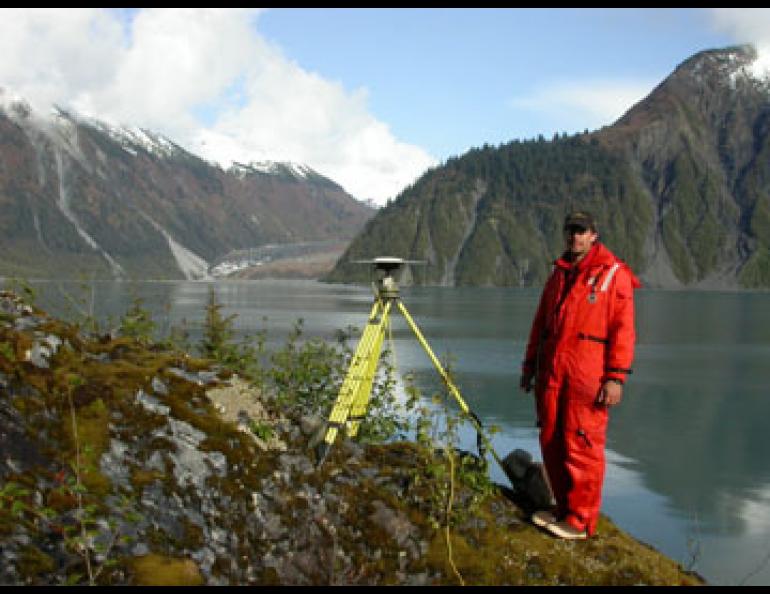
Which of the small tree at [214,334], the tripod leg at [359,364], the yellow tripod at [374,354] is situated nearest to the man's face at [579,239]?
the yellow tripod at [374,354]

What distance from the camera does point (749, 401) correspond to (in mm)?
29469

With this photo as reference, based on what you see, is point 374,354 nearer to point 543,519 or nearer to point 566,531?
point 543,519

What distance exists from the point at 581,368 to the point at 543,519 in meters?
1.34

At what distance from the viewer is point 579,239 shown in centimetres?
595

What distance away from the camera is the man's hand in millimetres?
5547

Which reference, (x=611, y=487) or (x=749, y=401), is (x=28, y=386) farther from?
(x=749, y=401)

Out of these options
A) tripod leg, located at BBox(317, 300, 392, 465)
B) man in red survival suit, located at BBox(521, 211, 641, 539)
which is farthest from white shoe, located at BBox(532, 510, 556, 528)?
tripod leg, located at BBox(317, 300, 392, 465)

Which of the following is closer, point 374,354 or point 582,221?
point 582,221

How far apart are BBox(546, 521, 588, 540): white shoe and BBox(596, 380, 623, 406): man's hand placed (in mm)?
1102

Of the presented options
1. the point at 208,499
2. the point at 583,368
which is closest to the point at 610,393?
the point at 583,368

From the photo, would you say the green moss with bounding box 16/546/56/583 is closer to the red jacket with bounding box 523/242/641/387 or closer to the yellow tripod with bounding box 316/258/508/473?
the yellow tripod with bounding box 316/258/508/473

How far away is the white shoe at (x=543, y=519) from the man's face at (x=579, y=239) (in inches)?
87.5

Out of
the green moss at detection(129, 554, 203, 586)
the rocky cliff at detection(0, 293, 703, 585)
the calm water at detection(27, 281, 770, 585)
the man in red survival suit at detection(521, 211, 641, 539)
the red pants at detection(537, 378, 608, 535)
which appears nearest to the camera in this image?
the green moss at detection(129, 554, 203, 586)

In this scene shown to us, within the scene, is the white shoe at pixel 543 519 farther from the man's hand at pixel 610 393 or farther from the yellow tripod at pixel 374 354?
the man's hand at pixel 610 393
